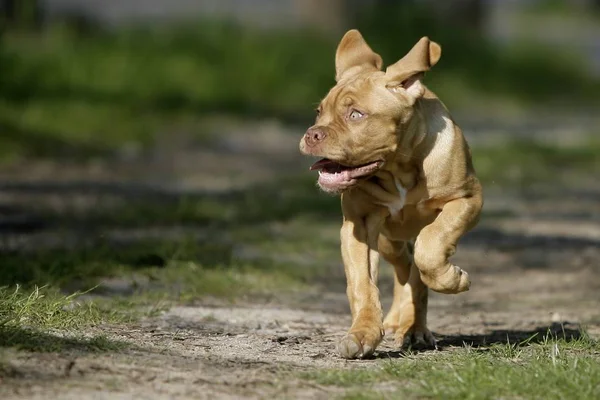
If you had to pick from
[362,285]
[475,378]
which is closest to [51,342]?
[362,285]

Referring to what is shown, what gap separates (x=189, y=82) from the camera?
1569 cm

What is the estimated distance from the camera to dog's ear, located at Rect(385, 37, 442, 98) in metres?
5.66

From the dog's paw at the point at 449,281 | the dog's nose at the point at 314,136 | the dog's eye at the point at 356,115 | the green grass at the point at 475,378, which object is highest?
the dog's eye at the point at 356,115

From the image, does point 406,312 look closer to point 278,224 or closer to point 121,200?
point 278,224

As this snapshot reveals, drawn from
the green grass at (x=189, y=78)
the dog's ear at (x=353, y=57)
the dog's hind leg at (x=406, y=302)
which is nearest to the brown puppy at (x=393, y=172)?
the dog's ear at (x=353, y=57)

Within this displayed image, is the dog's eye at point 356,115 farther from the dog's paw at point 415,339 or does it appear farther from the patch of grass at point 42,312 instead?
the patch of grass at point 42,312

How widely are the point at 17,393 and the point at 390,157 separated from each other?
6.73 feet

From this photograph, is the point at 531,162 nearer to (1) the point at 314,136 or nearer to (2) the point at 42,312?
(1) the point at 314,136

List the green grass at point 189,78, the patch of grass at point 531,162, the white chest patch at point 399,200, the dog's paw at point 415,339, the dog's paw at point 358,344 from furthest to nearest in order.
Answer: the green grass at point 189,78
the patch of grass at point 531,162
the dog's paw at point 415,339
the white chest patch at point 399,200
the dog's paw at point 358,344

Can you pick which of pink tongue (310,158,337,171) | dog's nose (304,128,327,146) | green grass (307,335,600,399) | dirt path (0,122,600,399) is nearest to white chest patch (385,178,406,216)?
pink tongue (310,158,337,171)

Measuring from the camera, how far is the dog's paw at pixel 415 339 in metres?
6.08

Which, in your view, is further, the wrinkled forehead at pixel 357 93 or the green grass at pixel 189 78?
the green grass at pixel 189 78

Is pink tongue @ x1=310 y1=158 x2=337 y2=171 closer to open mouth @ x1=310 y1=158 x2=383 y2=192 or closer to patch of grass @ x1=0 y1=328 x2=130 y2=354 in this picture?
open mouth @ x1=310 y1=158 x2=383 y2=192

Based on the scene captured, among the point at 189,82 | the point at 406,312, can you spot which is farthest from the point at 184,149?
the point at 406,312
